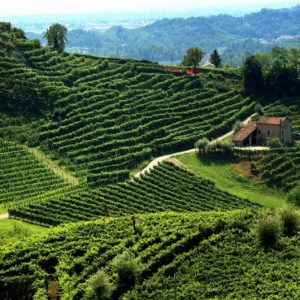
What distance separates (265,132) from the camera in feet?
365

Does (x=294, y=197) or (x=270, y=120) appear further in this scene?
(x=270, y=120)

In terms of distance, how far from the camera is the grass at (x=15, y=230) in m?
68.7

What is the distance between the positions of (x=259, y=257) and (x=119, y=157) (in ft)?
157

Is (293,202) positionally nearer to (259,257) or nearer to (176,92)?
(259,257)

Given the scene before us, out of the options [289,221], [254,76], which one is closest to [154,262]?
[289,221]

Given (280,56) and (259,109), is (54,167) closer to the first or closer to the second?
(259,109)

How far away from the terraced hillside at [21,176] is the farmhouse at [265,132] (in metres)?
36.4

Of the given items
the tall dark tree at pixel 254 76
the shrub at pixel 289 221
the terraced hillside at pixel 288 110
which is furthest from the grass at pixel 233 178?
the tall dark tree at pixel 254 76

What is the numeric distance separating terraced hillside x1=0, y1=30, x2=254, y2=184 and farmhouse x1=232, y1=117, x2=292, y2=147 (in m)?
6.50

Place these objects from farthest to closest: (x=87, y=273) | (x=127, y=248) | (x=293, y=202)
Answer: (x=293, y=202), (x=127, y=248), (x=87, y=273)

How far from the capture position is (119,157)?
339 ft

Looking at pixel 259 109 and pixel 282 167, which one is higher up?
pixel 259 109

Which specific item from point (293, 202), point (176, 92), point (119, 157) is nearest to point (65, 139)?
point (119, 157)

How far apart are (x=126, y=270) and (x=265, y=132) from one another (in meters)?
61.9
